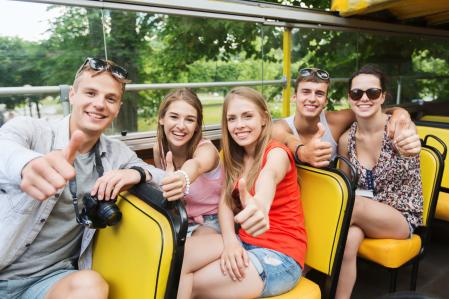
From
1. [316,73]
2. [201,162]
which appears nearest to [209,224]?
[201,162]

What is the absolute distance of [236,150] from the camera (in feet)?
6.34

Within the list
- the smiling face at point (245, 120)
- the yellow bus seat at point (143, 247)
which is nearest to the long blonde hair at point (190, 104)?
the smiling face at point (245, 120)

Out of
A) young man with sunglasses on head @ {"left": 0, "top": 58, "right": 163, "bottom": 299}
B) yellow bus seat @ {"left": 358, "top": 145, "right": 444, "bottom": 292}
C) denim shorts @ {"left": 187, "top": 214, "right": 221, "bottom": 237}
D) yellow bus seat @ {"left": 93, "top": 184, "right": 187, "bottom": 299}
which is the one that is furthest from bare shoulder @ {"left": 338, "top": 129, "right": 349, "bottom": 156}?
yellow bus seat @ {"left": 93, "top": 184, "right": 187, "bottom": 299}

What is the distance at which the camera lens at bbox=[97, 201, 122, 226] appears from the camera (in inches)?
53.8

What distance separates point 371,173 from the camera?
2.16 m

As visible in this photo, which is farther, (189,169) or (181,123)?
(181,123)

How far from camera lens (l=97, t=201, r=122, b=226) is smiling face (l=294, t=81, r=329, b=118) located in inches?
51.3

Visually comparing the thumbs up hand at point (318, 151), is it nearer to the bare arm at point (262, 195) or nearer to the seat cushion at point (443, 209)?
the bare arm at point (262, 195)

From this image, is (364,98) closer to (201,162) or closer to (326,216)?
(326,216)

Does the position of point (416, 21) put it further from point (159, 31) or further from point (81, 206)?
point (81, 206)

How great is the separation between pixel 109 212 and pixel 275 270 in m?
0.72

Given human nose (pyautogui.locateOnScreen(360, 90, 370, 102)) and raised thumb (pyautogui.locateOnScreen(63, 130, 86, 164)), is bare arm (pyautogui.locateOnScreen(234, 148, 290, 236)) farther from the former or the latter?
human nose (pyautogui.locateOnScreen(360, 90, 370, 102))

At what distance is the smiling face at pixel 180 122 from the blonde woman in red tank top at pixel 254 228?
200 mm

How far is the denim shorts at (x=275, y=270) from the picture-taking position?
1.52 m
